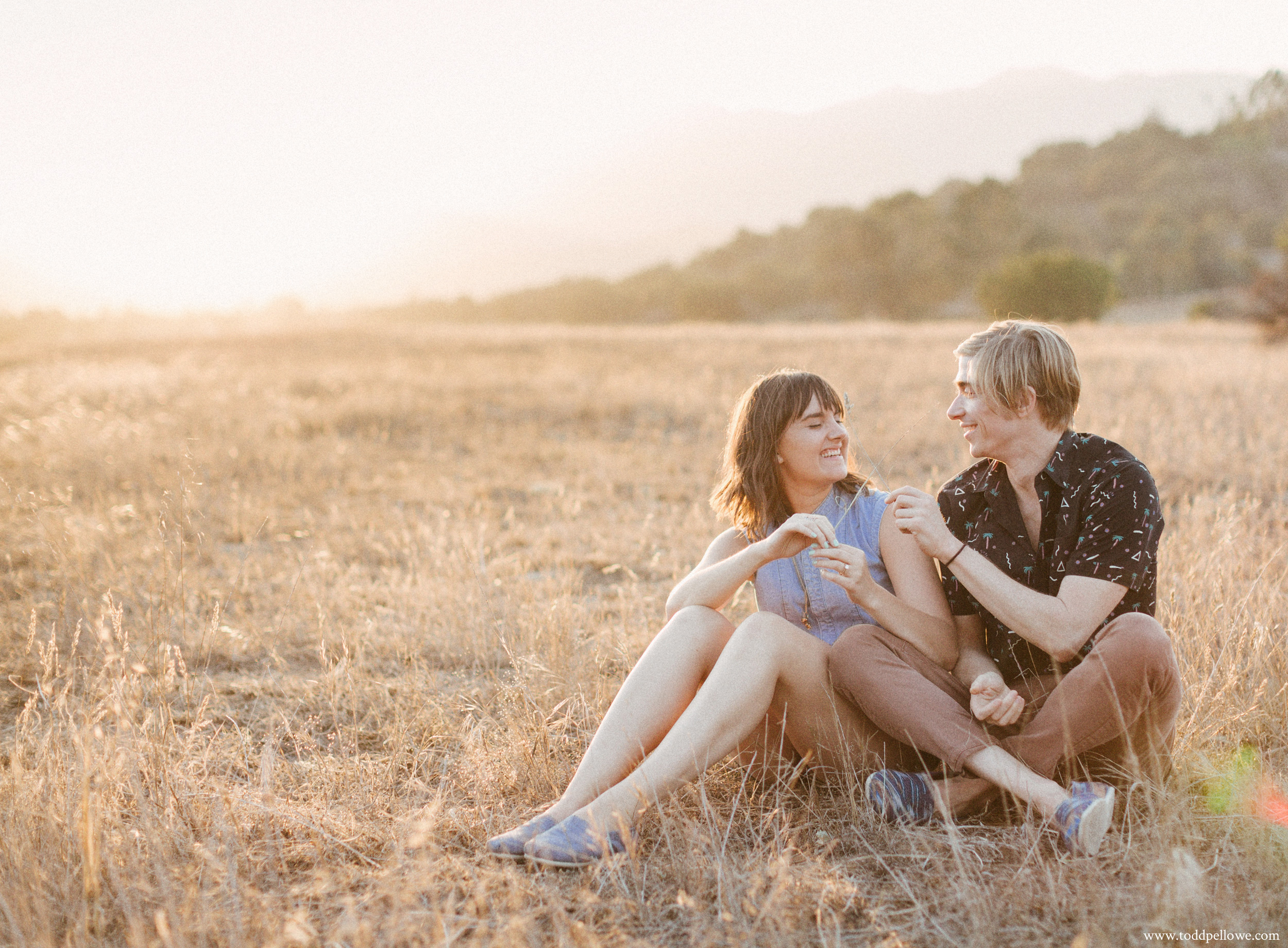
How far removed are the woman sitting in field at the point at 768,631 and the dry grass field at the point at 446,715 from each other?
14cm

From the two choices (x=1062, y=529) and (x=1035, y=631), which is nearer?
(x=1035, y=631)

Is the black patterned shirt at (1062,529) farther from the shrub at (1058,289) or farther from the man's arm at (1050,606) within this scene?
the shrub at (1058,289)

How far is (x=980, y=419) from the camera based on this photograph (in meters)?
2.64

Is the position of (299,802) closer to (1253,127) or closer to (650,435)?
(650,435)

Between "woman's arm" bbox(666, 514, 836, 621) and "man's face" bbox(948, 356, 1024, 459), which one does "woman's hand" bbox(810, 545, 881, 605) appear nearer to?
"woman's arm" bbox(666, 514, 836, 621)

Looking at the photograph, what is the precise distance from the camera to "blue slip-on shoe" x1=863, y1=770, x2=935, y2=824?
2.53 metres

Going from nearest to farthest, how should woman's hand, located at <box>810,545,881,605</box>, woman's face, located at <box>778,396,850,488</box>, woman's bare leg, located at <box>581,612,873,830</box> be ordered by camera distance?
woman's bare leg, located at <box>581,612,873,830</box>, woman's hand, located at <box>810,545,881,605</box>, woman's face, located at <box>778,396,850,488</box>

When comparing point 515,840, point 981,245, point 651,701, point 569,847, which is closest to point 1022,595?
point 651,701

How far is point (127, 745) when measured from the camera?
2688 millimetres

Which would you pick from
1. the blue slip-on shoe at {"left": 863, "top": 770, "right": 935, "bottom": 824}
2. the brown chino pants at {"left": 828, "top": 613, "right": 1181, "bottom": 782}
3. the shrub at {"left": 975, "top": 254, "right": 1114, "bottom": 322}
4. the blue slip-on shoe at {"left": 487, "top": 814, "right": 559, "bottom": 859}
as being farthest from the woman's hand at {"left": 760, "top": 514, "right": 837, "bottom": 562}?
the shrub at {"left": 975, "top": 254, "right": 1114, "bottom": 322}

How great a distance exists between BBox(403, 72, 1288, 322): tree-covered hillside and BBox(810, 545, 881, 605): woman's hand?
4196 centimetres

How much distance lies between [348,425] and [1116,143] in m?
75.8

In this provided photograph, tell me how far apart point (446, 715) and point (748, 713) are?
135cm

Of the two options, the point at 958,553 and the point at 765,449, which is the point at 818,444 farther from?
the point at 958,553
